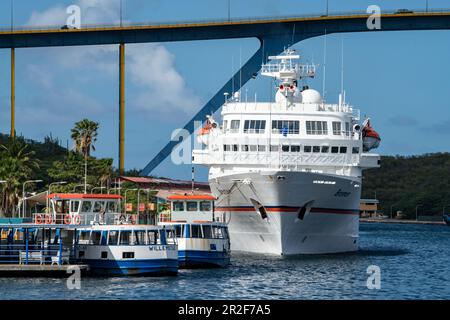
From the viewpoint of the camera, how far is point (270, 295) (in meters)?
52.8

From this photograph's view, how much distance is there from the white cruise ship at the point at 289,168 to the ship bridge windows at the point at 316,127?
2.6 inches

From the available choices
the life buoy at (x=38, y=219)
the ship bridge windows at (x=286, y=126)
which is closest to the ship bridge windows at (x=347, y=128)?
the ship bridge windows at (x=286, y=126)

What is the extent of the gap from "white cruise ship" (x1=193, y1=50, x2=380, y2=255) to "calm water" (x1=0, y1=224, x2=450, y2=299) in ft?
7.61

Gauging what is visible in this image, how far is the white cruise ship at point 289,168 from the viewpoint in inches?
2881

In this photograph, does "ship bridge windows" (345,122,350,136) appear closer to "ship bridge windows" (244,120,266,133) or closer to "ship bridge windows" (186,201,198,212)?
"ship bridge windows" (244,120,266,133)

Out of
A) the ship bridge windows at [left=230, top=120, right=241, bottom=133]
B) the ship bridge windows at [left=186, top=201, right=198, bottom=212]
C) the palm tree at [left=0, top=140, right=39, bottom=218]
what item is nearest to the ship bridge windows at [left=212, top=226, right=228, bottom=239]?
the ship bridge windows at [left=186, top=201, right=198, bottom=212]

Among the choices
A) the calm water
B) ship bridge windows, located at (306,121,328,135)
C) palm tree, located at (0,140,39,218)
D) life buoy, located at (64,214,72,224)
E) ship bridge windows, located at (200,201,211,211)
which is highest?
ship bridge windows, located at (306,121,328,135)

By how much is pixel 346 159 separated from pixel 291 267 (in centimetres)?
1591

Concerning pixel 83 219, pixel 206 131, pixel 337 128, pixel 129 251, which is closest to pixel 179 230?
pixel 83 219

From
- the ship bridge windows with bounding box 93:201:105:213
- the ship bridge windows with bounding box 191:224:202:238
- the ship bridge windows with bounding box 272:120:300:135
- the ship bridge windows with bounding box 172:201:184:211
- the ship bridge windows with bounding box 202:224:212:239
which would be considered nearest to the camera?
the ship bridge windows with bounding box 93:201:105:213

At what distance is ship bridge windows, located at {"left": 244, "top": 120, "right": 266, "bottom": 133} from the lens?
80.2 metres

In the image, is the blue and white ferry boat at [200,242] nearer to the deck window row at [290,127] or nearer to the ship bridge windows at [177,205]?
the ship bridge windows at [177,205]
